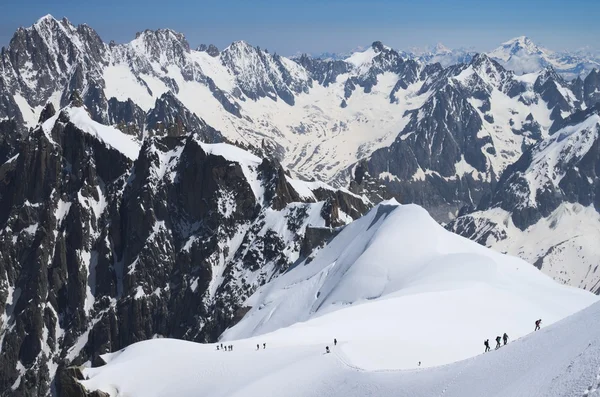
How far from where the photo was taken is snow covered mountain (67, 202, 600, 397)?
63156 mm

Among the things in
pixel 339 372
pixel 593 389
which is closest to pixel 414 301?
pixel 339 372

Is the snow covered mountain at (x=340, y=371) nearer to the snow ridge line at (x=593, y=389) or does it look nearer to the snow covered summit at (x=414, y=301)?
the snow ridge line at (x=593, y=389)

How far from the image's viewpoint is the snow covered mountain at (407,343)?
63156 millimetres

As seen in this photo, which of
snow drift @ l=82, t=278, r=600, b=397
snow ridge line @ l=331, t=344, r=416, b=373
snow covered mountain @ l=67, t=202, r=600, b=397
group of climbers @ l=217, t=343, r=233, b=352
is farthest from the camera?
group of climbers @ l=217, t=343, r=233, b=352

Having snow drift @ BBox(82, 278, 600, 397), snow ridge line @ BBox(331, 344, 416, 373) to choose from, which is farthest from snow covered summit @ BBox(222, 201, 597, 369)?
snow drift @ BBox(82, 278, 600, 397)

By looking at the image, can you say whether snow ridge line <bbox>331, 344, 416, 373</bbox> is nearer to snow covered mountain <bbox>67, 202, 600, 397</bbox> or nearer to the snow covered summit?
snow covered mountain <bbox>67, 202, 600, 397</bbox>

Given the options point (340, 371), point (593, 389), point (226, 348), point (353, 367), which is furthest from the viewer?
point (226, 348)

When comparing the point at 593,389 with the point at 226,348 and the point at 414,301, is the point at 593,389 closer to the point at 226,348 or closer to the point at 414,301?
the point at 226,348

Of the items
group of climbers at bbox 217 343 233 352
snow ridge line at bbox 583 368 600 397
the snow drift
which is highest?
group of climbers at bbox 217 343 233 352

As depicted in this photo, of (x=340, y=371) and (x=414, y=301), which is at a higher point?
(x=414, y=301)

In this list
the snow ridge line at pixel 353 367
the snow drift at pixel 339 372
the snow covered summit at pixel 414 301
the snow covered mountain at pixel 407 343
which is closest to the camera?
the snow drift at pixel 339 372

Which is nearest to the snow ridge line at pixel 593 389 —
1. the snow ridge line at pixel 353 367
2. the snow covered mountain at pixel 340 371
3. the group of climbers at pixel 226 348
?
the snow covered mountain at pixel 340 371

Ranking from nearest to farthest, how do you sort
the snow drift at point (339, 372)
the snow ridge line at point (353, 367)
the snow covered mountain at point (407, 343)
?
the snow drift at point (339, 372) < the snow covered mountain at point (407, 343) < the snow ridge line at point (353, 367)

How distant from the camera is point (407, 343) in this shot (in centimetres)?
9769
